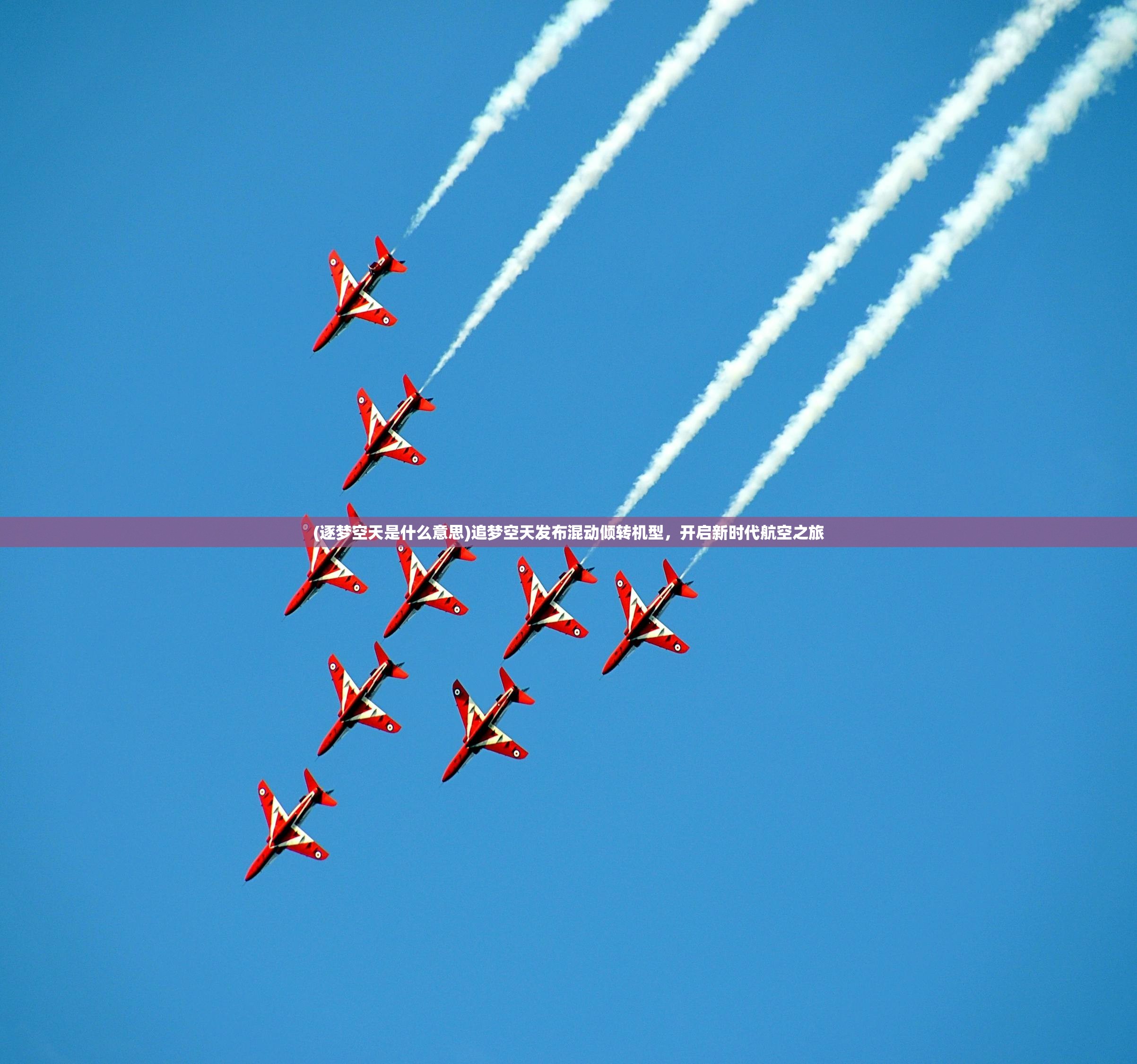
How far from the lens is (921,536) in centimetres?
5531

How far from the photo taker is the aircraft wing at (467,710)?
192ft

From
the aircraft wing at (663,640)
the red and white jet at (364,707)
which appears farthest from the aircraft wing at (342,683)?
the aircraft wing at (663,640)

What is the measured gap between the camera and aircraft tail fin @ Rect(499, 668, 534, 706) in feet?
188

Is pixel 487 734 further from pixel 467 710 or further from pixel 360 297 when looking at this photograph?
pixel 360 297

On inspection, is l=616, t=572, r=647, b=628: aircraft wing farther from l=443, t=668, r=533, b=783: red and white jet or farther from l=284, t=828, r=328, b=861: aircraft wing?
l=284, t=828, r=328, b=861: aircraft wing

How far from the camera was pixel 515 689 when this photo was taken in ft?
189

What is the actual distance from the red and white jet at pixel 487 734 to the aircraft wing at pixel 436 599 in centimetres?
294

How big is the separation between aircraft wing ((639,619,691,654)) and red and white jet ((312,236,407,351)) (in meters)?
14.4

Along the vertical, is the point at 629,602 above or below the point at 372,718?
above

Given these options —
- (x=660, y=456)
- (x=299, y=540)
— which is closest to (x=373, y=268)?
(x=299, y=540)

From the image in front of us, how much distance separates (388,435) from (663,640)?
40.3ft

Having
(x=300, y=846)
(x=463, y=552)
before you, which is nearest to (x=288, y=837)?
(x=300, y=846)

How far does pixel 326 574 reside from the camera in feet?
197

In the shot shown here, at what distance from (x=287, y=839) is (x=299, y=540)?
10772mm
